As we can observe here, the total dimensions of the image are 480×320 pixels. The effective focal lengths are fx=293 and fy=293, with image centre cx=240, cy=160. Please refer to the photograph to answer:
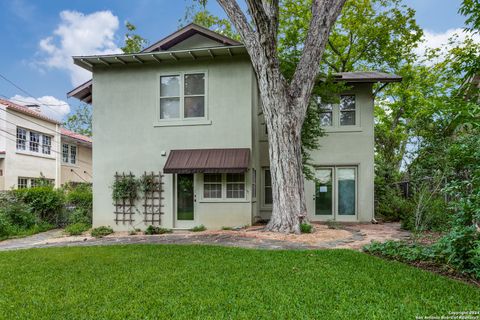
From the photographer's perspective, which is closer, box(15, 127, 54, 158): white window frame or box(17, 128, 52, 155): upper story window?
box(15, 127, 54, 158): white window frame

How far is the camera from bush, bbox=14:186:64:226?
12.7 metres

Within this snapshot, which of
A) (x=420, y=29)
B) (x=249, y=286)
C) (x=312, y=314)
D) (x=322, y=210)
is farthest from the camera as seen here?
(x=420, y=29)

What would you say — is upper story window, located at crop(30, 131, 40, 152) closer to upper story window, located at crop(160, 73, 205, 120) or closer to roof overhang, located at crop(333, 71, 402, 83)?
upper story window, located at crop(160, 73, 205, 120)

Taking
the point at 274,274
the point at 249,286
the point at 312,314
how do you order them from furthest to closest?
the point at 274,274 → the point at 249,286 → the point at 312,314

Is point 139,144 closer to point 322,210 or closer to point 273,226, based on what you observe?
point 273,226

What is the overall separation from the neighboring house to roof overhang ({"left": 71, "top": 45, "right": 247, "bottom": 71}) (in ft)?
0.12

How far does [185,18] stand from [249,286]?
22.3m

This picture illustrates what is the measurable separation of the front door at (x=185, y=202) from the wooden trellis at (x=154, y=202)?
2.21 ft

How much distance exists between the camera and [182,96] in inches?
448

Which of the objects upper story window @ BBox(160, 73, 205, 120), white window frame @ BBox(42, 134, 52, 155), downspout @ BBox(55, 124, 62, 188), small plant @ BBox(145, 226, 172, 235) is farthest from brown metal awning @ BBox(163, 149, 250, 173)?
downspout @ BBox(55, 124, 62, 188)

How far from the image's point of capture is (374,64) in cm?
2195

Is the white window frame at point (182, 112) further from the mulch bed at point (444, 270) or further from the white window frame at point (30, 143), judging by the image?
the white window frame at point (30, 143)

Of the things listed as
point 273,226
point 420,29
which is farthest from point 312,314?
point 420,29

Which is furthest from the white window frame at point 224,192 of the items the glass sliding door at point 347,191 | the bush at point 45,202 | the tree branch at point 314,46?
the bush at point 45,202
